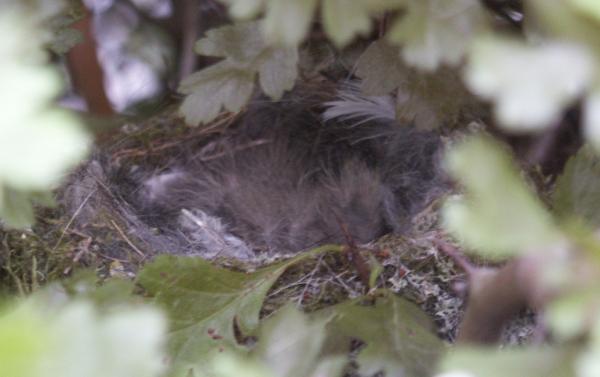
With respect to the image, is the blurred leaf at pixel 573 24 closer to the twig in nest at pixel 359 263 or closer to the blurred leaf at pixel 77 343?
the blurred leaf at pixel 77 343

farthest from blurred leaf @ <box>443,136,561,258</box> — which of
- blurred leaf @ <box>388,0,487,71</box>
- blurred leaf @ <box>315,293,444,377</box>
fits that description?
blurred leaf @ <box>315,293,444,377</box>

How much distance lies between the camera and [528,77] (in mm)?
330

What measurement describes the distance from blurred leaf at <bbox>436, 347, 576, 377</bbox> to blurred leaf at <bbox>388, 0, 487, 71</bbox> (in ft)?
0.61

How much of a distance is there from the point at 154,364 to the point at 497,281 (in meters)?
0.21

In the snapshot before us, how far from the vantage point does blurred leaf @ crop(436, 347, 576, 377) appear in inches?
14.9

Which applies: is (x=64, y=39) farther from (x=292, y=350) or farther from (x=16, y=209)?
(x=292, y=350)

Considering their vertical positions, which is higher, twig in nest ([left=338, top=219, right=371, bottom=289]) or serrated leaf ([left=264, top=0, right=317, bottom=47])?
serrated leaf ([left=264, top=0, right=317, bottom=47])

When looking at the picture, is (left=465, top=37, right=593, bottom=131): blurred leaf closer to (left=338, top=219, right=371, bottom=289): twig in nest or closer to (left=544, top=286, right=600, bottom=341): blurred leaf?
(left=544, top=286, right=600, bottom=341): blurred leaf

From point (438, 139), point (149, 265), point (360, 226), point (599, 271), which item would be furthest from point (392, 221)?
point (599, 271)

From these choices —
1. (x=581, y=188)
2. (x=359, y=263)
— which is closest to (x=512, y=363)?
(x=581, y=188)

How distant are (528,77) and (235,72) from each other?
41cm

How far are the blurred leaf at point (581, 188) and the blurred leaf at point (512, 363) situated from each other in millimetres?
284

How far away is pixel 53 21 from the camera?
2.24ft

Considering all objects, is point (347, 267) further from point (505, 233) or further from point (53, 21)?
point (505, 233)
